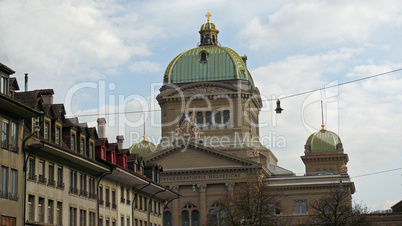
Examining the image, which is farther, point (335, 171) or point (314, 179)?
point (335, 171)

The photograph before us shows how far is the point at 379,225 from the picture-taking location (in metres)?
95.3

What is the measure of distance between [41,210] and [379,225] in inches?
2416

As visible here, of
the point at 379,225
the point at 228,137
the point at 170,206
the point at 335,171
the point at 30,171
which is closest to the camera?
the point at 30,171

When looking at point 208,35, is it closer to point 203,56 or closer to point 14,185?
point 203,56

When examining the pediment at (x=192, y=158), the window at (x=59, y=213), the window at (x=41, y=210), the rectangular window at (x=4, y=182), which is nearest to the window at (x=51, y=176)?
the window at (x=41, y=210)

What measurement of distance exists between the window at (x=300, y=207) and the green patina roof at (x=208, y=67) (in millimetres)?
21078

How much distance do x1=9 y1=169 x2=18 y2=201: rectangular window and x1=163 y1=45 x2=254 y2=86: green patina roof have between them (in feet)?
275

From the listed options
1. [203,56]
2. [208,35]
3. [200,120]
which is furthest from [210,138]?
[208,35]

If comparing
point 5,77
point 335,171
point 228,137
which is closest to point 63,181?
point 5,77

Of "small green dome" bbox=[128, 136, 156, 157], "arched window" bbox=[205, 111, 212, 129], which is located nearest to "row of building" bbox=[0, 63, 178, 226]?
"arched window" bbox=[205, 111, 212, 129]

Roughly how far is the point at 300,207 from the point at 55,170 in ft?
235

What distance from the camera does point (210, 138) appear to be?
117 metres

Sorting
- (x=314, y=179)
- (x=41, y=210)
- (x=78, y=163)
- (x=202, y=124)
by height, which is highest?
(x=202, y=124)

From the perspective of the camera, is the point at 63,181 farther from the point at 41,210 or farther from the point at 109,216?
the point at 109,216
